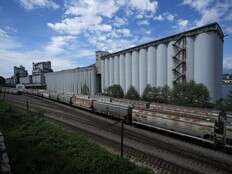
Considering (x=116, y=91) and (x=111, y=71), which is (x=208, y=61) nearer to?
(x=116, y=91)

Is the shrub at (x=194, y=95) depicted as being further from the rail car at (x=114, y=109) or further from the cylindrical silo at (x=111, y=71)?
the cylindrical silo at (x=111, y=71)

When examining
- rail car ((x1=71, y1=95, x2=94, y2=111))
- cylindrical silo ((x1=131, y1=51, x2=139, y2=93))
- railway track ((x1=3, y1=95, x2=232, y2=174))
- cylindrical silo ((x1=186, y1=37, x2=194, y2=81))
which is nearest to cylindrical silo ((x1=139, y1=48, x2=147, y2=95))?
cylindrical silo ((x1=131, y1=51, x2=139, y2=93))

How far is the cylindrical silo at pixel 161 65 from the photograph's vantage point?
171 feet

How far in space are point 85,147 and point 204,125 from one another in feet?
29.5

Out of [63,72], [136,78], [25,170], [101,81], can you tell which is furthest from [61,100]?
[63,72]

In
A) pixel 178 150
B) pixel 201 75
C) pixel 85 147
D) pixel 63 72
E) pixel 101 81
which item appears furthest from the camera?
pixel 63 72

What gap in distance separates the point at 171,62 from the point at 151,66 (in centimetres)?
704

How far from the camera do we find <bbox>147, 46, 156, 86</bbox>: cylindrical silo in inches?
2174

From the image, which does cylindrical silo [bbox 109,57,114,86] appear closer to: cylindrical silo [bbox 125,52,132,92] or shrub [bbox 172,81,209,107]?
cylindrical silo [bbox 125,52,132,92]

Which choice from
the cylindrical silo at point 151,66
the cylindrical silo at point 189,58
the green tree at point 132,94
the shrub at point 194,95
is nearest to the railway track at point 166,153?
the shrub at point 194,95

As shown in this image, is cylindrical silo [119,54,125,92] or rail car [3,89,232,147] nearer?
rail car [3,89,232,147]

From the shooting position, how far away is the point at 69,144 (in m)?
14.6

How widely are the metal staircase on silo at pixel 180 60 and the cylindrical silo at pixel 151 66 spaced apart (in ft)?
22.8

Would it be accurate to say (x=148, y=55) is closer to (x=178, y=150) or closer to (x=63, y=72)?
(x=178, y=150)
